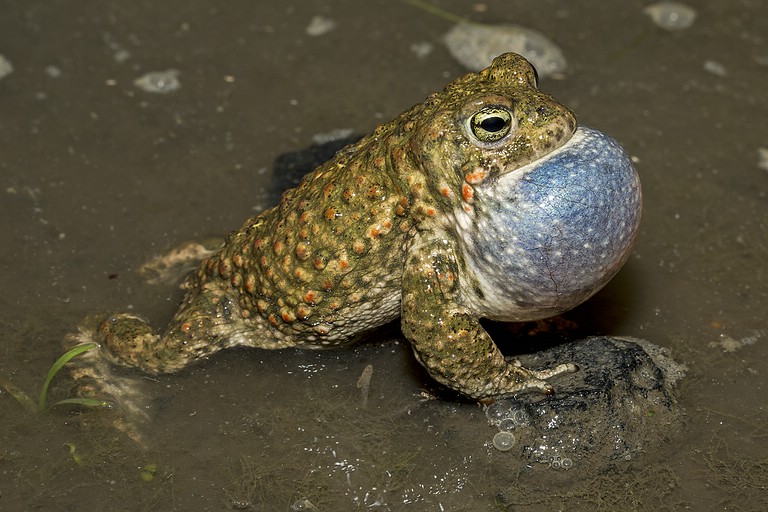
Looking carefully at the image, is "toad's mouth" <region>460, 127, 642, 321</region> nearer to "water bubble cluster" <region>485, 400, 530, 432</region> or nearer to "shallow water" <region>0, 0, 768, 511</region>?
"water bubble cluster" <region>485, 400, 530, 432</region>

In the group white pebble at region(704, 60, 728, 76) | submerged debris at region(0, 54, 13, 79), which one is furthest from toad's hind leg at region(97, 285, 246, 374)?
white pebble at region(704, 60, 728, 76)

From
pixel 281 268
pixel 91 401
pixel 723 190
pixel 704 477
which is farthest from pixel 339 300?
pixel 723 190

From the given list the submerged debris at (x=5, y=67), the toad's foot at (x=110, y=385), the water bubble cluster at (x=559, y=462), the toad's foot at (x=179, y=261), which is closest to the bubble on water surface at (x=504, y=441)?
the water bubble cluster at (x=559, y=462)

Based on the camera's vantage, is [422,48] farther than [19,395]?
Yes

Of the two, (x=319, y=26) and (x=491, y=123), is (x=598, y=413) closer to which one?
(x=491, y=123)

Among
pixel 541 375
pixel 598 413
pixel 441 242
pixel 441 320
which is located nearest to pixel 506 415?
pixel 541 375

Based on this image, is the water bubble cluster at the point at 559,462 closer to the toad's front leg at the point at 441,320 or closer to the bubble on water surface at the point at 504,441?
the bubble on water surface at the point at 504,441
